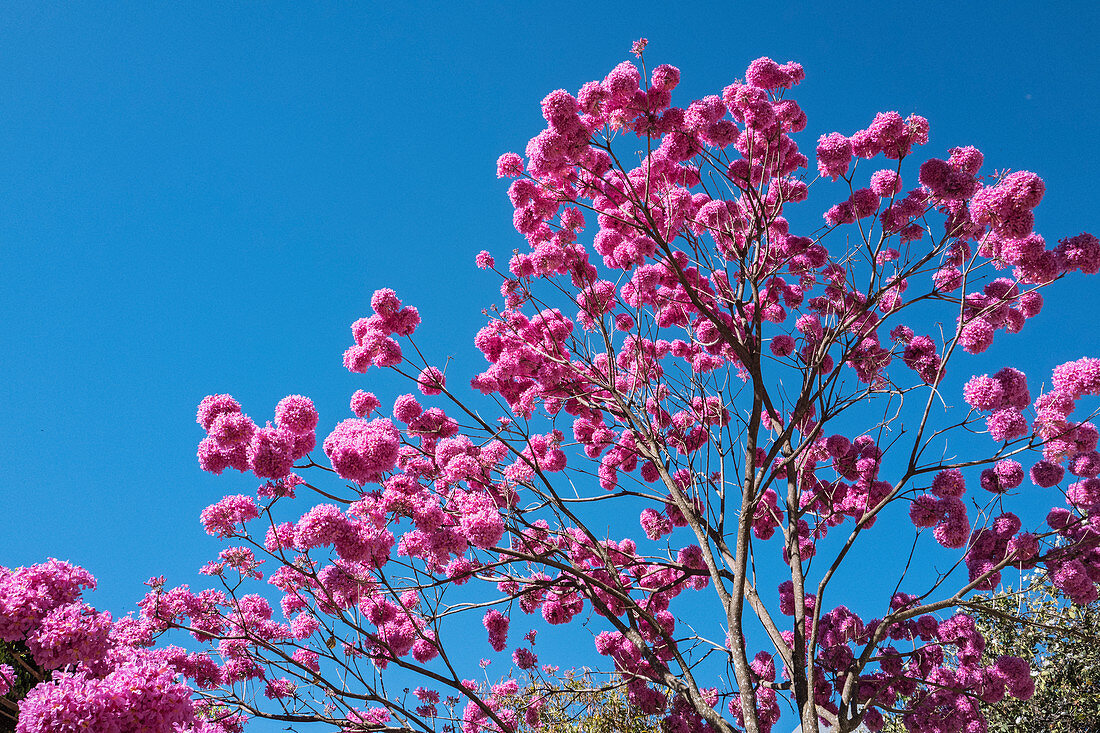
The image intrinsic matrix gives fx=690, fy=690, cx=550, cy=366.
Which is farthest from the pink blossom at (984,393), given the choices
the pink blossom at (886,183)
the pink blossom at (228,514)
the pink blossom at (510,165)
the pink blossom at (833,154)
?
the pink blossom at (228,514)

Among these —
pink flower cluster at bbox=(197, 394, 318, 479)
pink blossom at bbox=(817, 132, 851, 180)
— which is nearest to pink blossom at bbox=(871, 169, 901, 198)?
pink blossom at bbox=(817, 132, 851, 180)

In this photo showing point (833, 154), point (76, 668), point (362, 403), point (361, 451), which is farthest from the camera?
point (362, 403)

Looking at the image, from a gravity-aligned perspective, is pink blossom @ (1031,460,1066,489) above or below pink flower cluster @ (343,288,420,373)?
below

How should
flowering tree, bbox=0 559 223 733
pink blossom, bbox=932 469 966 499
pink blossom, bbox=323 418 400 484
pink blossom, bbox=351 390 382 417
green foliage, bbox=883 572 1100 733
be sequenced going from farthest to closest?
green foliage, bbox=883 572 1100 733 < pink blossom, bbox=351 390 382 417 < pink blossom, bbox=932 469 966 499 < pink blossom, bbox=323 418 400 484 < flowering tree, bbox=0 559 223 733

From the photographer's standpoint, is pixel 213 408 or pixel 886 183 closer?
pixel 213 408

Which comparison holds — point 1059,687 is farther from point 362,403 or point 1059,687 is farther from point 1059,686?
point 362,403

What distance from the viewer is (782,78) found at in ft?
23.2

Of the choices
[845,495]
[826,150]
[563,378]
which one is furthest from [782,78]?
[845,495]

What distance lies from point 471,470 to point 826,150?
15.9 feet

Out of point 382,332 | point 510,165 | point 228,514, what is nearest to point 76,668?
point 228,514

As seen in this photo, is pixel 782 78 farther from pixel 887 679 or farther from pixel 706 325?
pixel 887 679

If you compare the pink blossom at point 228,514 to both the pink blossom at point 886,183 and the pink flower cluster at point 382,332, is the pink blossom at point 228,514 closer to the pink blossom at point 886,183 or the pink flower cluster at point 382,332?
the pink flower cluster at point 382,332

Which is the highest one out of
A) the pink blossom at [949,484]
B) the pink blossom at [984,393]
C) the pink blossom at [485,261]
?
the pink blossom at [485,261]

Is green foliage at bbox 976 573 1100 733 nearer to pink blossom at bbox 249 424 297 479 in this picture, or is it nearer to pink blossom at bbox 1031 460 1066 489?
pink blossom at bbox 1031 460 1066 489
